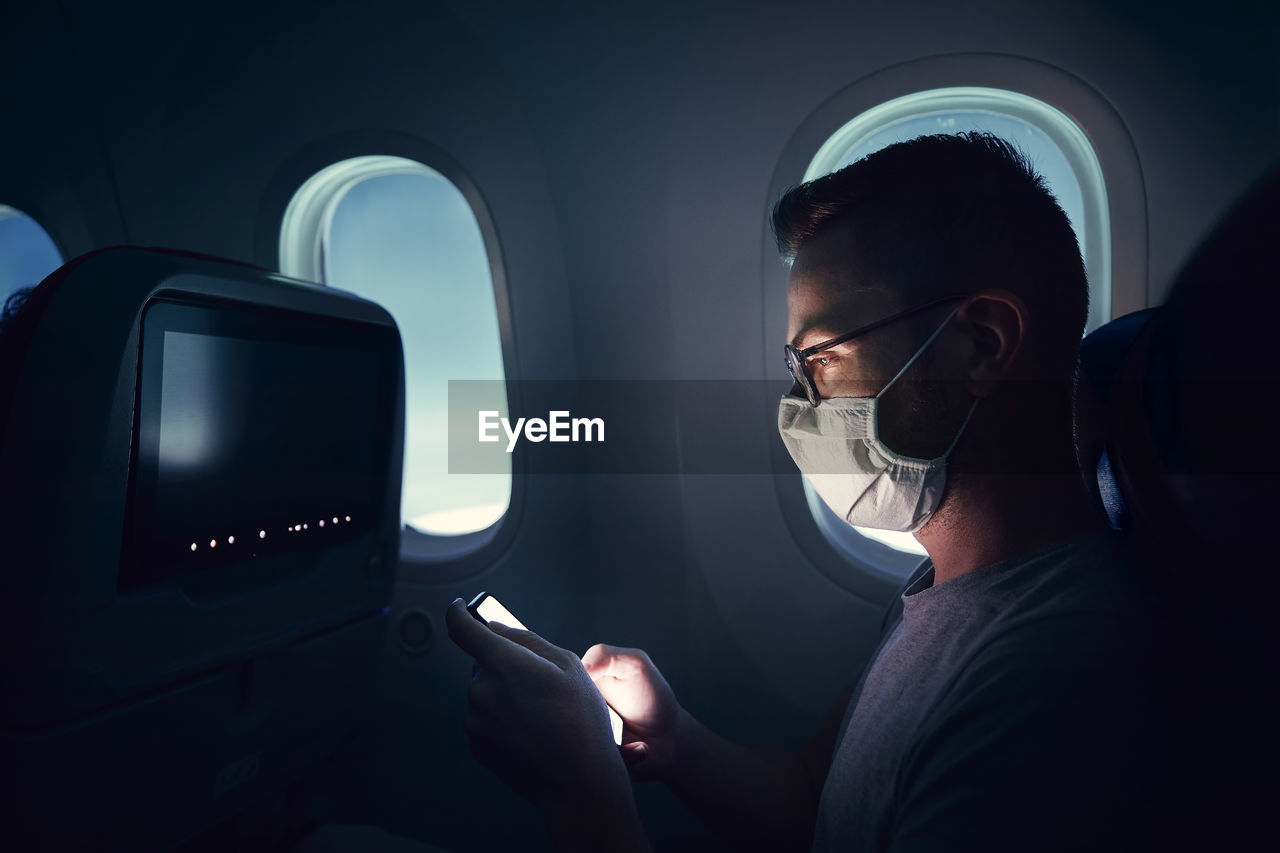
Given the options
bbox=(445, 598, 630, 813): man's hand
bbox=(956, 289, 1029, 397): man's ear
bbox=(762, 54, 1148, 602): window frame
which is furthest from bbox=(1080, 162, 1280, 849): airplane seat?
bbox=(762, 54, 1148, 602): window frame

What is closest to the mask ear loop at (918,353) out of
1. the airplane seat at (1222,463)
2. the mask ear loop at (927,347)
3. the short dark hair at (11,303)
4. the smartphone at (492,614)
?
the mask ear loop at (927,347)

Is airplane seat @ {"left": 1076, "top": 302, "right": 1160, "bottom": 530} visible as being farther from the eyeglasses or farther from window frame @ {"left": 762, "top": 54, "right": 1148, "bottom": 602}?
window frame @ {"left": 762, "top": 54, "right": 1148, "bottom": 602}

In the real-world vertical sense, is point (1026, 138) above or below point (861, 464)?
above

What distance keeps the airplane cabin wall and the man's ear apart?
0.98 meters

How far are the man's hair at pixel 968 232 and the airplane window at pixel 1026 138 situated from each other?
0.71 meters

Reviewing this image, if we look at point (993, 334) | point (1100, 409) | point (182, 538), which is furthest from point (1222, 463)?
point (182, 538)

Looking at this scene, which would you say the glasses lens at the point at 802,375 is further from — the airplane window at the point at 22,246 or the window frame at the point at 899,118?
the airplane window at the point at 22,246

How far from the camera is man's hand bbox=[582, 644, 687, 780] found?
127 cm

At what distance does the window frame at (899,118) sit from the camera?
1621mm

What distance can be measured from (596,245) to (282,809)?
1855 millimetres

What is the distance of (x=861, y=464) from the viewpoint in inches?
41.8

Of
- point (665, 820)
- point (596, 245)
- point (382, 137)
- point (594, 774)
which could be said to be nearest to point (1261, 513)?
point (594, 774)

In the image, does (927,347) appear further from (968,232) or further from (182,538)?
(182,538)

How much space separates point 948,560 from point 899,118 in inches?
56.8
